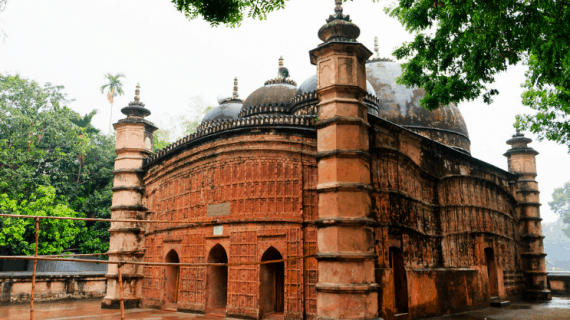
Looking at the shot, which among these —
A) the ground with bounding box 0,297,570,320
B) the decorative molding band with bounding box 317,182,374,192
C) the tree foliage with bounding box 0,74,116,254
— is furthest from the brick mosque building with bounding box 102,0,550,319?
the tree foliage with bounding box 0,74,116,254

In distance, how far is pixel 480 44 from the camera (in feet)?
26.0

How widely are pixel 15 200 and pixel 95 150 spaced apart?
5.30m

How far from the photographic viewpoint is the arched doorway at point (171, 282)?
38.7ft

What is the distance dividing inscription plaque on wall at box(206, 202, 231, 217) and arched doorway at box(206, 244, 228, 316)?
2.60ft

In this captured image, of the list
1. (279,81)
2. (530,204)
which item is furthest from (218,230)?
(530,204)

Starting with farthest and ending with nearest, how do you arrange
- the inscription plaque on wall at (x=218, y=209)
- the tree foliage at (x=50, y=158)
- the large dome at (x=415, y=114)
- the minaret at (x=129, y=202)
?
the tree foliage at (x=50, y=158), the large dome at (x=415, y=114), the minaret at (x=129, y=202), the inscription plaque on wall at (x=218, y=209)

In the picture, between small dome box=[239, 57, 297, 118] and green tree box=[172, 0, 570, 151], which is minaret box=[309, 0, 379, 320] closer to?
green tree box=[172, 0, 570, 151]

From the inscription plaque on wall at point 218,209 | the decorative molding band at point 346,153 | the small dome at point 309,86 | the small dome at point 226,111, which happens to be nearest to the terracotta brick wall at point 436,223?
the decorative molding band at point 346,153

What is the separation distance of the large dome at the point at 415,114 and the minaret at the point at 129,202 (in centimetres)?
820

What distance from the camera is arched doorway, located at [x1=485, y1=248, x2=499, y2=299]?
13.6 meters

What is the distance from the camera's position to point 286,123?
1004cm

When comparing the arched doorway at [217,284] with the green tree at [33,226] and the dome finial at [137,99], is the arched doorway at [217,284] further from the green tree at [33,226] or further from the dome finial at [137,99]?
the green tree at [33,226]

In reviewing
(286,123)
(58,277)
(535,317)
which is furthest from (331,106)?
(58,277)

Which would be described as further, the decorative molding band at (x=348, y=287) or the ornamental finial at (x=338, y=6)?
the ornamental finial at (x=338, y=6)
